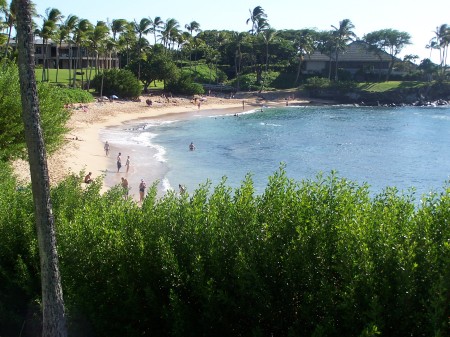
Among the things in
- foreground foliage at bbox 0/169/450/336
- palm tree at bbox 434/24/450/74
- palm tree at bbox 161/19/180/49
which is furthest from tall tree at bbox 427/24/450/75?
foreground foliage at bbox 0/169/450/336

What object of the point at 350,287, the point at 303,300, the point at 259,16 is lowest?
the point at 303,300

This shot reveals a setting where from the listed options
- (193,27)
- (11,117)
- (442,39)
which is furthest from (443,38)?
(11,117)

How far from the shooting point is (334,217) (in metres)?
10.0

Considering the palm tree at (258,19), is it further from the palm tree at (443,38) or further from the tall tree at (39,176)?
the tall tree at (39,176)

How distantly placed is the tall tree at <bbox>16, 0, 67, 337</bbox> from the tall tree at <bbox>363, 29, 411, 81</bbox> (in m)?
113

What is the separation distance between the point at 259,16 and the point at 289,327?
120m

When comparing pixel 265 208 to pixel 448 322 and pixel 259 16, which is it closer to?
pixel 448 322

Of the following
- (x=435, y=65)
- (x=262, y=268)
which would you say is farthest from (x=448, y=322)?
(x=435, y=65)

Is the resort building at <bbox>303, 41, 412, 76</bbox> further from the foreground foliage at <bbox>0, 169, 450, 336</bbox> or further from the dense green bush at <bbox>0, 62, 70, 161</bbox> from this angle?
the foreground foliage at <bbox>0, 169, 450, 336</bbox>

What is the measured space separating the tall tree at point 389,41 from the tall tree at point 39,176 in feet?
371

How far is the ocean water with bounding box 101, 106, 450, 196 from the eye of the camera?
3869 centimetres

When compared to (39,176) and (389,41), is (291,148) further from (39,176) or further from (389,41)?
(389,41)

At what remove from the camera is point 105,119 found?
64188mm

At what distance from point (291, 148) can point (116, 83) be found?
35.2m
